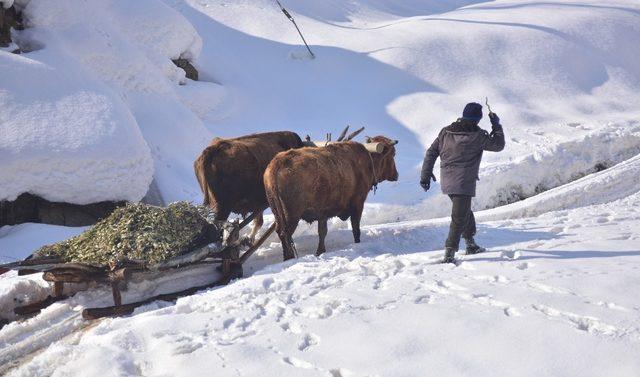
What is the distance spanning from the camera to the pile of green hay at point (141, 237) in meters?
5.56

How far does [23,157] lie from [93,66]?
4.54 m

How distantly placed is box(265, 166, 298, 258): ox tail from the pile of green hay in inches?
35.7

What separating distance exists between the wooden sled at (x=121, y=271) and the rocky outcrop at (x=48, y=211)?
10.9 feet

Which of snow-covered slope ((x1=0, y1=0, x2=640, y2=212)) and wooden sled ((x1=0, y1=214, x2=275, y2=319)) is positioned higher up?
snow-covered slope ((x1=0, y1=0, x2=640, y2=212))

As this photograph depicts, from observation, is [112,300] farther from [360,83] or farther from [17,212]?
[360,83]

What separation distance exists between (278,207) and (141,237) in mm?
1750

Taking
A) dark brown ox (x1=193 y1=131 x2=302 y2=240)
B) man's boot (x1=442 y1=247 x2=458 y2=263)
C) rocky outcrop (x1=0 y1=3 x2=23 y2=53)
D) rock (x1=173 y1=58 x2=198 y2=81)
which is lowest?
man's boot (x1=442 y1=247 x2=458 y2=263)

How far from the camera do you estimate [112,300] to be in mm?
5621

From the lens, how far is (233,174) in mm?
7723

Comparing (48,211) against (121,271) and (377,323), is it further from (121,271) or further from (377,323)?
(377,323)

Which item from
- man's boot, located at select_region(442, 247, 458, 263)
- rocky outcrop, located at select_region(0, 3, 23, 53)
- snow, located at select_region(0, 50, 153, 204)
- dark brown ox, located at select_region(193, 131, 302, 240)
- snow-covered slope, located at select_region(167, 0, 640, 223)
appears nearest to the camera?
man's boot, located at select_region(442, 247, 458, 263)

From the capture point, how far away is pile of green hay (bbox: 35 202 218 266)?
5.56 m

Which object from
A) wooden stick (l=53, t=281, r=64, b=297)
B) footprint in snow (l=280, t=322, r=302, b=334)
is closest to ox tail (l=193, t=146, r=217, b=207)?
wooden stick (l=53, t=281, r=64, b=297)

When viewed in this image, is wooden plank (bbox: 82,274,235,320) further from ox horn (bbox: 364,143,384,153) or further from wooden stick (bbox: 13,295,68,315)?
ox horn (bbox: 364,143,384,153)
